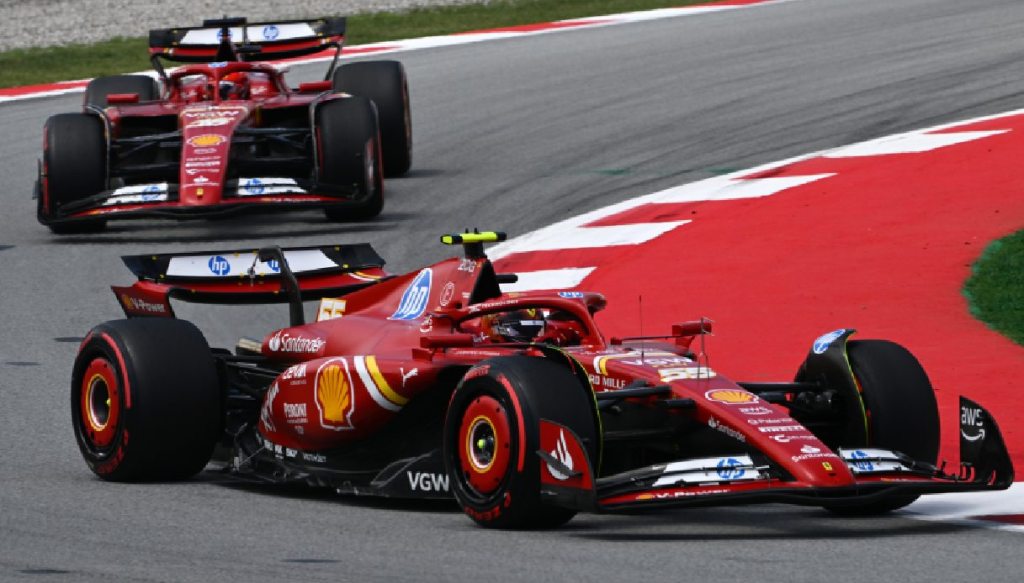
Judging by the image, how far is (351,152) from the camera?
14891 millimetres

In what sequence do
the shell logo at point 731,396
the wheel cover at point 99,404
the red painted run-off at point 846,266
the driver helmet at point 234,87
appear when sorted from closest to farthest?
the shell logo at point 731,396 → the wheel cover at point 99,404 → the red painted run-off at point 846,266 → the driver helmet at point 234,87

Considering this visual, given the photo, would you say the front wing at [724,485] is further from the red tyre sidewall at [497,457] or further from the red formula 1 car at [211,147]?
the red formula 1 car at [211,147]

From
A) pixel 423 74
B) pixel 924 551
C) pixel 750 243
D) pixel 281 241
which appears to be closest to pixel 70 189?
pixel 281 241

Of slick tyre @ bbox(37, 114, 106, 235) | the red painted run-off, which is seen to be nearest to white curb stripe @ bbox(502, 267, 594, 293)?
the red painted run-off

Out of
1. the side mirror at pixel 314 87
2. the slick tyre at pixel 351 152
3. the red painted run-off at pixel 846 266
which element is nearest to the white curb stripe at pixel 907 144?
the red painted run-off at pixel 846 266

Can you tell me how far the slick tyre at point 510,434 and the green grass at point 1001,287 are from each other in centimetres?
452

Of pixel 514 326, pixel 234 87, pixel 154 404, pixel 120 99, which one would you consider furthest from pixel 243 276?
pixel 234 87

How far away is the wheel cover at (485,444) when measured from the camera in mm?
7133

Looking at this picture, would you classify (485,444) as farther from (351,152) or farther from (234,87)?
(234,87)

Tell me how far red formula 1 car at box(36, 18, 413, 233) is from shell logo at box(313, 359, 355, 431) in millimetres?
6218

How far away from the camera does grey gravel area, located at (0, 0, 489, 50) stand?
82.4 ft

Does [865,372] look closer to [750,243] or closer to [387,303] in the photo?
[387,303]

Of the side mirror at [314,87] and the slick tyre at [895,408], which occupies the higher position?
the side mirror at [314,87]

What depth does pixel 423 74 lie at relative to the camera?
70.3 ft
